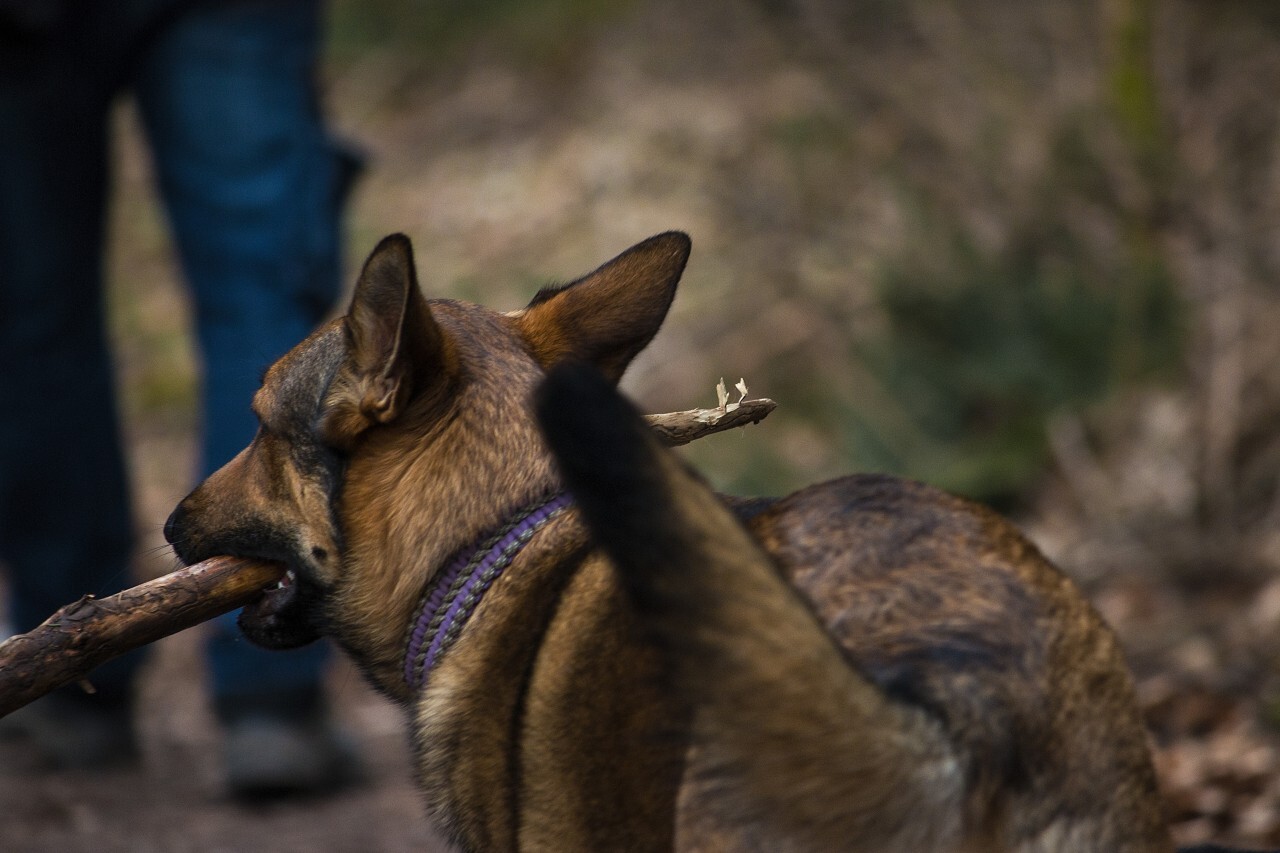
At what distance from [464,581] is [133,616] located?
537 millimetres

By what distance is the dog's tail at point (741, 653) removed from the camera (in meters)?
1.81

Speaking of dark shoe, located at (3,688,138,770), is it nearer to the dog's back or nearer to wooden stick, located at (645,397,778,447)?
wooden stick, located at (645,397,778,447)

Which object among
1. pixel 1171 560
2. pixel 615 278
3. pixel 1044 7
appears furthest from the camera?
pixel 1044 7

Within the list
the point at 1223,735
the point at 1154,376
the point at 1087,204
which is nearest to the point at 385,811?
the point at 1223,735

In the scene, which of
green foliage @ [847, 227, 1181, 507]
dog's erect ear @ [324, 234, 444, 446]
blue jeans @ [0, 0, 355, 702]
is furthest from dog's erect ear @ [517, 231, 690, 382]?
green foliage @ [847, 227, 1181, 507]

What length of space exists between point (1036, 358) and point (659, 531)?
4.12m

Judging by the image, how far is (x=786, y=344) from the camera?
292 inches

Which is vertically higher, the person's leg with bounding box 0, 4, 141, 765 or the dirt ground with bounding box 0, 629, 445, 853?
the person's leg with bounding box 0, 4, 141, 765

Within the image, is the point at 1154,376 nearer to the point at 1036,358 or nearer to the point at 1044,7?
the point at 1036,358

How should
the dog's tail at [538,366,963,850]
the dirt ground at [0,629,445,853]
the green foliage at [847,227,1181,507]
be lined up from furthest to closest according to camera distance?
the green foliage at [847,227,1181,507] < the dirt ground at [0,629,445,853] < the dog's tail at [538,366,963,850]

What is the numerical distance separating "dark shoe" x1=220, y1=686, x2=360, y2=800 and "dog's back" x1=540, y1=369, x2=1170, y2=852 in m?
2.33

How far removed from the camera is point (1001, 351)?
19.0 feet

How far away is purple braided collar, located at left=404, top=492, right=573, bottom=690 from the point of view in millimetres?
2520

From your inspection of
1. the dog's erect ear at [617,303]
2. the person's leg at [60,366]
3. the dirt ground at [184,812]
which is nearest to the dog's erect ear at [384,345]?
the dog's erect ear at [617,303]
